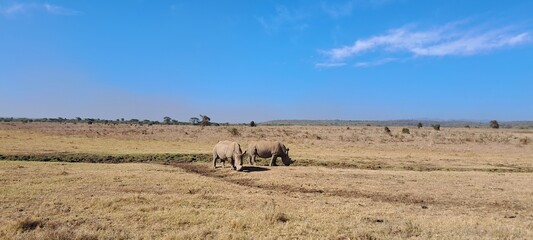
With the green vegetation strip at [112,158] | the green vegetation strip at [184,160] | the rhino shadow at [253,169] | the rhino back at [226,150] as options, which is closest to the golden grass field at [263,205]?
the rhino shadow at [253,169]

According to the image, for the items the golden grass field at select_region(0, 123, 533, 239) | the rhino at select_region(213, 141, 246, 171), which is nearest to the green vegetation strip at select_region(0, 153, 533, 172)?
the rhino at select_region(213, 141, 246, 171)

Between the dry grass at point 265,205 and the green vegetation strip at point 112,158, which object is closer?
the dry grass at point 265,205

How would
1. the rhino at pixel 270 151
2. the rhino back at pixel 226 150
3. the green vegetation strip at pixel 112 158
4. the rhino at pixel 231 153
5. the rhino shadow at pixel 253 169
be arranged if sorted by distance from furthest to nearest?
the green vegetation strip at pixel 112 158
the rhino at pixel 270 151
the rhino back at pixel 226 150
the rhino at pixel 231 153
the rhino shadow at pixel 253 169

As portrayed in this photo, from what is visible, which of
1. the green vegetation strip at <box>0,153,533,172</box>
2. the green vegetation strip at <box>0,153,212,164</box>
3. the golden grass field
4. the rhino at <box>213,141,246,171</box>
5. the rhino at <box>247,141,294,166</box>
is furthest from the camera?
the green vegetation strip at <box>0,153,212,164</box>

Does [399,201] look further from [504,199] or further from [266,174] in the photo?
[266,174]

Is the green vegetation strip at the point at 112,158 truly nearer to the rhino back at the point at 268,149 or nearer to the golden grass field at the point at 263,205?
the rhino back at the point at 268,149

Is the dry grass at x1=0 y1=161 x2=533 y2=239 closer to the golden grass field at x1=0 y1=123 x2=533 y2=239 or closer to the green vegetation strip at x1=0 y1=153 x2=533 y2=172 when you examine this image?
the golden grass field at x1=0 y1=123 x2=533 y2=239

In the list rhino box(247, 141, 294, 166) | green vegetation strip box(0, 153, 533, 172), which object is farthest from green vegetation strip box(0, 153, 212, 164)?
rhino box(247, 141, 294, 166)

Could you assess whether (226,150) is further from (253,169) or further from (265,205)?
(265,205)

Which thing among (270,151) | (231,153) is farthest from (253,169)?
(270,151)

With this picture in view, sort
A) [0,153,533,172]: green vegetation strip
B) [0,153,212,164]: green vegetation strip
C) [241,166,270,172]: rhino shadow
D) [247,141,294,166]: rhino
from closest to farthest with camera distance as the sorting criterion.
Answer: [241,166,270,172]: rhino shadow
[0,153,533,172]: green vegetation strip
[247,141,294,166]: rhino
[0,153,212,164]: green vegetation strip

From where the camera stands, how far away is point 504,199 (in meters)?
17.5

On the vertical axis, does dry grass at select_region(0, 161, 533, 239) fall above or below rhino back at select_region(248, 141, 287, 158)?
below

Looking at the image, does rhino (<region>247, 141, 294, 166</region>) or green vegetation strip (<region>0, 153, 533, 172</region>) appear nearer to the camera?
green vegetation strip (<region>0, 153, 533, 172</region>)
